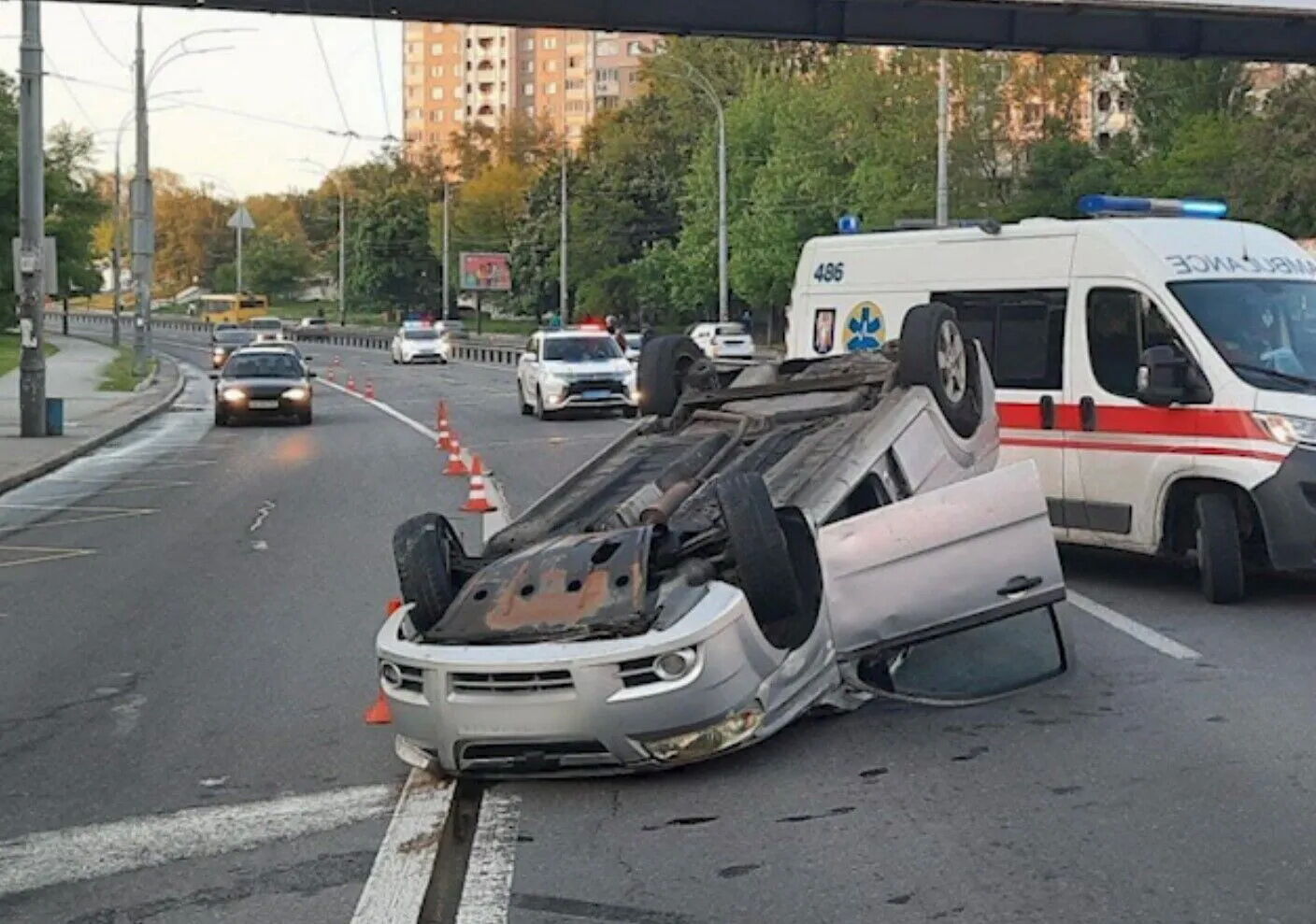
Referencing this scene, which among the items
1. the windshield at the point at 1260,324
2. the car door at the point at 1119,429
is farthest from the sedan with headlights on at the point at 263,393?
the windshield at the point at 1260,324

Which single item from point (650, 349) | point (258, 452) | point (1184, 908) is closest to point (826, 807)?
point (1184, 908)

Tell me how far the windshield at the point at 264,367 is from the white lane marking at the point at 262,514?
48.7ft

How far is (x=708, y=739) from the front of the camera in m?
6.93

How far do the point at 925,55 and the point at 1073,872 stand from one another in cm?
6175

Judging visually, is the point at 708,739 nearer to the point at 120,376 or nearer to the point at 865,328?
the point at 865,328

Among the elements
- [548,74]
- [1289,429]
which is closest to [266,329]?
[1289,429]

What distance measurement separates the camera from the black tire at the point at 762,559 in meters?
7.05

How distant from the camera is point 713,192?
76.5m

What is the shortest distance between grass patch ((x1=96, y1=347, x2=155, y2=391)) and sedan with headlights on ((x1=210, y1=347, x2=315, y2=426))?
13.8 metres

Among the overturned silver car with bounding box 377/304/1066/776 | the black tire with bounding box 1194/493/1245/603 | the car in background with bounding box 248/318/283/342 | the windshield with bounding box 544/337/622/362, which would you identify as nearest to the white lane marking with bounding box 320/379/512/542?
the overturned silver car with bounding box 377/304/1066/776

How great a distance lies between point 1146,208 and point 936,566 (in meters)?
6.58

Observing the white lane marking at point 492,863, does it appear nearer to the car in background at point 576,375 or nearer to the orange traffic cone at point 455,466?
the orange traffic cone at point 455,466

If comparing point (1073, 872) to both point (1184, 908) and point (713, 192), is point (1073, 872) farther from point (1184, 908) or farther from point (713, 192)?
point (713, 192)

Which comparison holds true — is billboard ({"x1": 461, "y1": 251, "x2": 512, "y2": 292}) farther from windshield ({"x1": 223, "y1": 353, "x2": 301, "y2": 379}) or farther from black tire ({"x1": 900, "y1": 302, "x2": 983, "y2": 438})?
black tire ({"x1": 900, "y1": 302, "x2": 983, "y2": 438})
